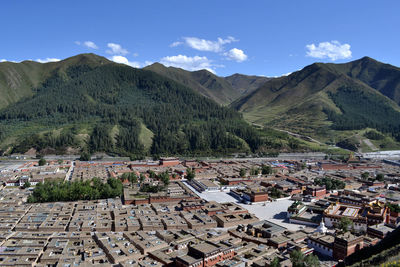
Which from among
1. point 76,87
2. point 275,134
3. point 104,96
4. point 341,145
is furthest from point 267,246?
point 76,87

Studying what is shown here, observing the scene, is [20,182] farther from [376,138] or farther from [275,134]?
[376,138]

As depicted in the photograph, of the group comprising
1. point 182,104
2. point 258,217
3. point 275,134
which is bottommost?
point 258,217

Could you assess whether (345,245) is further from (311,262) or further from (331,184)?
(331,184)

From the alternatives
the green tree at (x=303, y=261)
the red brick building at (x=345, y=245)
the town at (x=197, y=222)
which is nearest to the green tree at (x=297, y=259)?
the green tree at (x=303, y=261)

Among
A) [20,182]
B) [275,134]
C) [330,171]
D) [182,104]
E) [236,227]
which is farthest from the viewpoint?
[182,104]

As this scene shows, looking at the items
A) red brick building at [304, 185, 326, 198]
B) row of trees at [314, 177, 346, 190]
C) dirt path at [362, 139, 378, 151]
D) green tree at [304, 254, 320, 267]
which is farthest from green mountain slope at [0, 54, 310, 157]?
green tree at [304, 254, 320, 267]

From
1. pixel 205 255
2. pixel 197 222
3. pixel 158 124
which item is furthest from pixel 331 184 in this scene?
pixel 158 124

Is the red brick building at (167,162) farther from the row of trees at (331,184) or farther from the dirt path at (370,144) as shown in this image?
the dirt path at (370,144)

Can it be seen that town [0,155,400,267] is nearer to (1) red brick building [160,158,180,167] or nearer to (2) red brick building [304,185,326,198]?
(2) red brick building [304,185,326,198]
